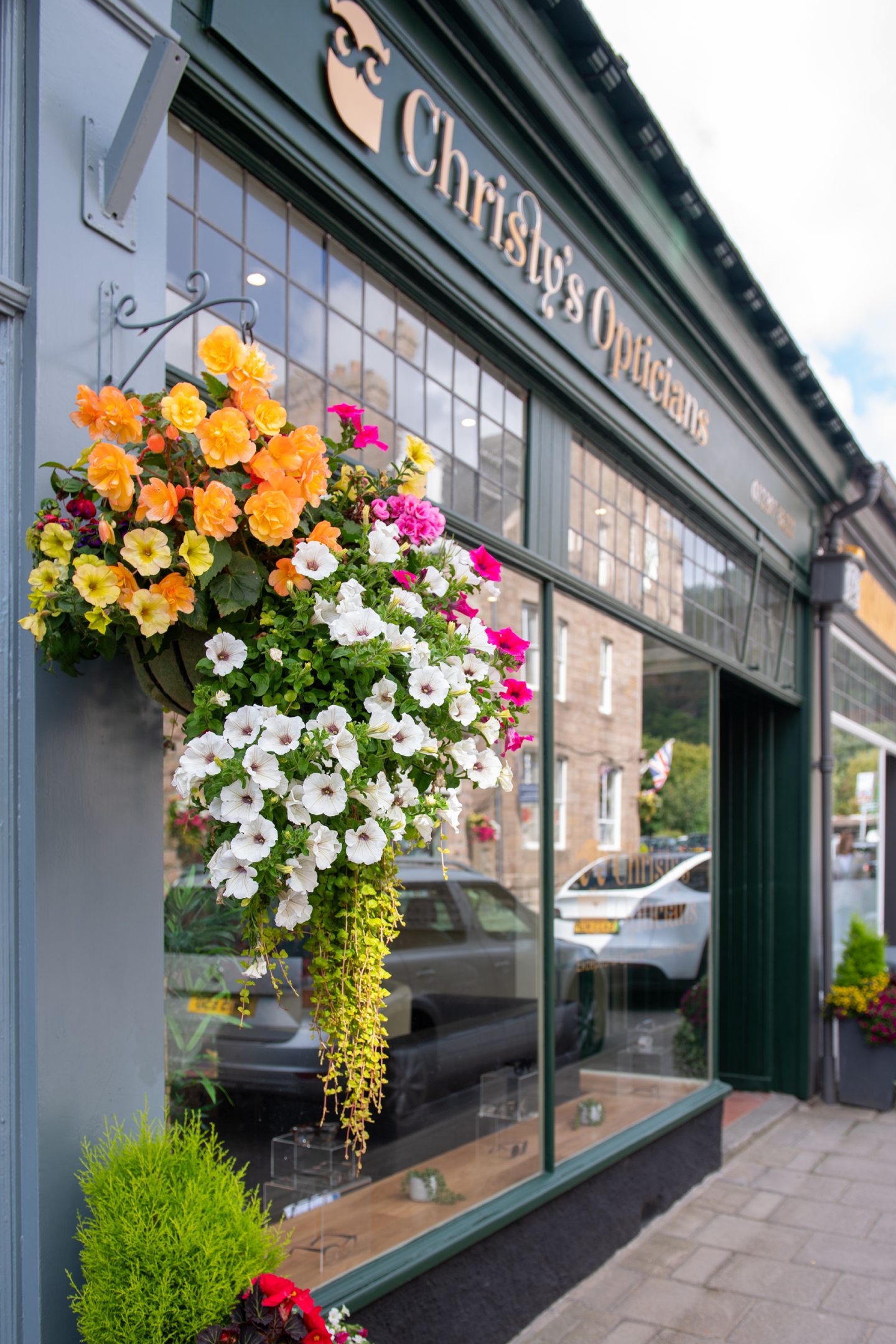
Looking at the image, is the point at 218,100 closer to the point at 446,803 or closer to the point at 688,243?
the point at 446,803

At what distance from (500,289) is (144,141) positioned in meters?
2.24

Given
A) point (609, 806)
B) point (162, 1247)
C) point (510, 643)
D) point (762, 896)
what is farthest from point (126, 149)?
point (762, 896)

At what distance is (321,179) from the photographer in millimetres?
3475

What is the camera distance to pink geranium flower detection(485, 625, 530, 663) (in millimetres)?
2387

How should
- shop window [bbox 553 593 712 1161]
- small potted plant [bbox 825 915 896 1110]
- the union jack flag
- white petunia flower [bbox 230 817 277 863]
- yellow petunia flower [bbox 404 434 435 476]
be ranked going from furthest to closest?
1. small potted plant [bbox 825 915 896 1110]
2. the union jack flag
3. shop window [bbox 553 593 712 1161]
4. yellow petunia flower [bbox 404 434 435 476]
5. white petunia flower [bbox 230 817 277 863]

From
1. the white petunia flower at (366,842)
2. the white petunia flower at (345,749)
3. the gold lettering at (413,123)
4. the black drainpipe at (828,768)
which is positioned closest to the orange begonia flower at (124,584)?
the white petunia flower at (345,749)

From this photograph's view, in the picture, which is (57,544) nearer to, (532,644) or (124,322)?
(124,322)

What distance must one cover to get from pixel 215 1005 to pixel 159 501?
1914 millimetres

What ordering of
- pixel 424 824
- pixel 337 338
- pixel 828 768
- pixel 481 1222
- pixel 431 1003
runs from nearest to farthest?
pixel 424 824
pixel 337 338
pixel 481 1222
pixel 431 1003
pixel 828 768

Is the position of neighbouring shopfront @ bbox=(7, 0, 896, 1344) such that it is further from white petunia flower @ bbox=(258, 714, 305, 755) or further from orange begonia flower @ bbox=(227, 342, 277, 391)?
white petunia flower @ bbox=(258, 714, 305, 755)

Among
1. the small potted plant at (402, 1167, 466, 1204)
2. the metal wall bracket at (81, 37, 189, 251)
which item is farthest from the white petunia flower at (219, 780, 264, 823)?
the small potted plant at (402, 1167, 466, 1204)

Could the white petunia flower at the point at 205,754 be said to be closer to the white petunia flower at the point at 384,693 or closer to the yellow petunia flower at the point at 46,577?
the white petunia flower at the point at 384,693

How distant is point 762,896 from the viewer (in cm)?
869

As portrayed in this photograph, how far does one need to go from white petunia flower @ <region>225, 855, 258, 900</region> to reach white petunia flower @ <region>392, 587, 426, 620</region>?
1.84 feet
